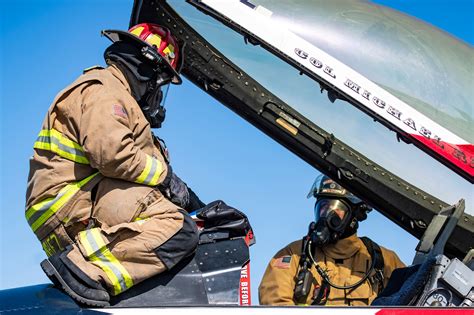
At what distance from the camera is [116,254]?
3.41 metres

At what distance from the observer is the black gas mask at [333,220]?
569 centimetres

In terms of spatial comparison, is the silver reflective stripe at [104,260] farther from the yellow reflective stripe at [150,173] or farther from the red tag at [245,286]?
the red tag at [245,286]

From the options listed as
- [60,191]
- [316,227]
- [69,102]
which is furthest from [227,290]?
[316,227]

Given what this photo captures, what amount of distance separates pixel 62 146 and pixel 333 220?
8.88 feet

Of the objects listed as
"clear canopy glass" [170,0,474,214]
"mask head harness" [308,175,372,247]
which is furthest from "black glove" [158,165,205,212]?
"mask head harness" [308,175,372,247]

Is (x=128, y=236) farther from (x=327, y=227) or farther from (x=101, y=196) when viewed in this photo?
(x=327, y=227)

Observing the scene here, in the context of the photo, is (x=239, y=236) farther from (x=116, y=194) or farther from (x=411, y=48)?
(x=411, y=48)

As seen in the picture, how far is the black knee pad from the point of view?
3.47m

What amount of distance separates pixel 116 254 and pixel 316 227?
2.56 metres

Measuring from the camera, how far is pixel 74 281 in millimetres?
3346

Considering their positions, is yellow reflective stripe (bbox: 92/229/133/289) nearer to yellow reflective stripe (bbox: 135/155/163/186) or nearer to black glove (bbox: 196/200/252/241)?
yellow reflective stripe (bbox: 135/155/163/186)

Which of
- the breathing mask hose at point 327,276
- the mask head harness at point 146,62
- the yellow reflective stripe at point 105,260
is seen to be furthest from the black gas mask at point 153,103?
the breathing mask hose at point 327,276

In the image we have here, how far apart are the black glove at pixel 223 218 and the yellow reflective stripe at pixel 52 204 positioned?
578mm

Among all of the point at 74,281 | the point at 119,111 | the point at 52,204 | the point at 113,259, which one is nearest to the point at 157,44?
the point at 119,111
